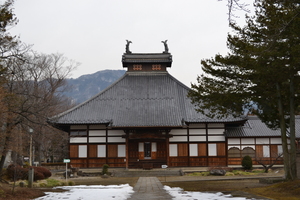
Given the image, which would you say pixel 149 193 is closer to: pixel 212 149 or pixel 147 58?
pixel 212 149

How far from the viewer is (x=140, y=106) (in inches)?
1407

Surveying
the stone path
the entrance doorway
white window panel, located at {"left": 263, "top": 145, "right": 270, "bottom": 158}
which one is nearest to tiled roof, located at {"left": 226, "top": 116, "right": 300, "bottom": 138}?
white window panel, located at {"left": 263, "top": 145, "right": 270, "bottom": 158}

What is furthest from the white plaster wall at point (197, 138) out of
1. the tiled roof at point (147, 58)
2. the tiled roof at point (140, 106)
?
the tiled roof at point (147, 58)

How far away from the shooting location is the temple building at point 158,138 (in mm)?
33094

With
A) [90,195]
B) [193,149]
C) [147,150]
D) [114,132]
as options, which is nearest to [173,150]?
[193,149]

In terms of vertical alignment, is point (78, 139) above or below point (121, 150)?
above

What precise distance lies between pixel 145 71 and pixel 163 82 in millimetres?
2373

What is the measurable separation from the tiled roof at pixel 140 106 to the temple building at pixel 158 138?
9 cm

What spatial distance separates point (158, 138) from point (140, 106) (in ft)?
14.2

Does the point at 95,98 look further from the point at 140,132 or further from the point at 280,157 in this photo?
the point at 280,157

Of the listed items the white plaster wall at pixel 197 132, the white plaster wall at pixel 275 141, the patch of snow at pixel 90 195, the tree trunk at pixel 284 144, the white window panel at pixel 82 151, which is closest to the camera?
the patch of snow at pixel 90 195

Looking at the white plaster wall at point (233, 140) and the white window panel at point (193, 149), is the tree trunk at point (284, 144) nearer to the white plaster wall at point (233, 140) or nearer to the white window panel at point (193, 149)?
the white window panel at point (193, 149)

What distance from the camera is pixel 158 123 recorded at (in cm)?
3281

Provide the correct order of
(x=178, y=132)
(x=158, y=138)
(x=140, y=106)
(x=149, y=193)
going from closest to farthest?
(x=149, y=193)
(x=158, y=138)
(x=178, y=132)
(x=140, y=106)
